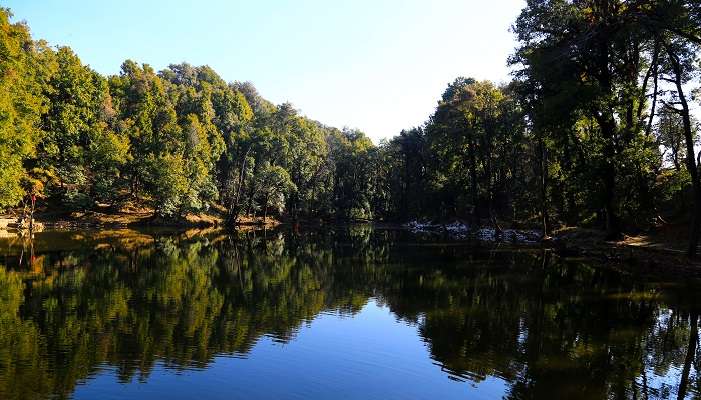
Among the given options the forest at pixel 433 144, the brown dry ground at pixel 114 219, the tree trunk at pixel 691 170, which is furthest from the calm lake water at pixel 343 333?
the brown dry ground at pixel 114 219

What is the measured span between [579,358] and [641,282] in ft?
42.1

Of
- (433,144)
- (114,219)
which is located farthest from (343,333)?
(114,219)

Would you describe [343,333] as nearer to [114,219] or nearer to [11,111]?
[11,111]

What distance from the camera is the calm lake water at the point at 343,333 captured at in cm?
1005

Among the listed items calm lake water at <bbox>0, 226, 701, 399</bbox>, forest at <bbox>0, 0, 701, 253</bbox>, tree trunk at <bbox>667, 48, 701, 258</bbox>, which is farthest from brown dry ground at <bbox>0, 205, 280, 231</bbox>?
tree trunk at <bbox>667, 48, 701, 258</bbox>

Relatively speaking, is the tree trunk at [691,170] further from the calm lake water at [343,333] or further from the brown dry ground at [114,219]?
the brown dry ground at [114,219]

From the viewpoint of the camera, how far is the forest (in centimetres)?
3088

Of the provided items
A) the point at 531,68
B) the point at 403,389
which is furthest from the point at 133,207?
the point at 403,389

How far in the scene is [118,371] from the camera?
1057 centimetres

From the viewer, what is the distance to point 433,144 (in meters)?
64.0

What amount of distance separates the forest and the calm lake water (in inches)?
407

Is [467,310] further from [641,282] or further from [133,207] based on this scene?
[133,207]

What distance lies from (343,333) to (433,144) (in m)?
51.7

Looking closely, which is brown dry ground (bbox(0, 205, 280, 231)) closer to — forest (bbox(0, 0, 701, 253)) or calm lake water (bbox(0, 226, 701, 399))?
forest (bbox(0, 0, 701, 253))
